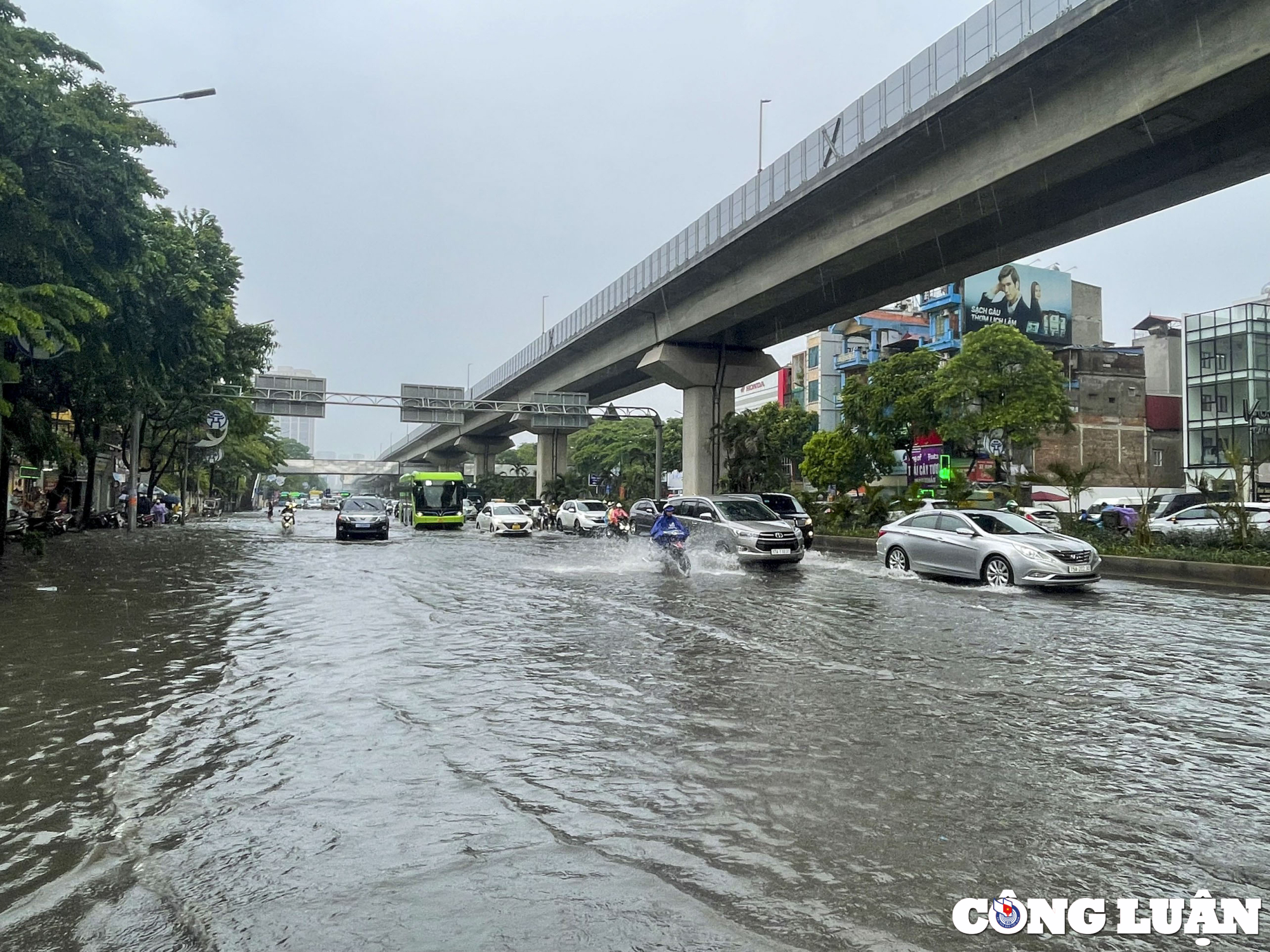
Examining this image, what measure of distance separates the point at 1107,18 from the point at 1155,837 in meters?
→ 16.0

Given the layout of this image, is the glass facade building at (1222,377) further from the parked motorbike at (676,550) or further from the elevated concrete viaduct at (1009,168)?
the parked motorbike at (676,550)

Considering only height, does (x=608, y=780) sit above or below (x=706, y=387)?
below

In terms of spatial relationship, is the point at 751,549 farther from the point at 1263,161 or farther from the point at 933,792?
the point at 933,792

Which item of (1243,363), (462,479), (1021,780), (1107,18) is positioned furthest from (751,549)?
(1243,363)

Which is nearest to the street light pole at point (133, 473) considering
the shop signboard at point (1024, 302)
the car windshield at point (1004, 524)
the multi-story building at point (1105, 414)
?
the car windshield at point (1004, 524)

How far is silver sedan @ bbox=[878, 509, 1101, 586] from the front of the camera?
52.1 ft

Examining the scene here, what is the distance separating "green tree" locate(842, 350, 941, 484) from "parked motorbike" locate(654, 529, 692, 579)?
25.3 metres

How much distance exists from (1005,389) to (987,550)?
81.3 feet

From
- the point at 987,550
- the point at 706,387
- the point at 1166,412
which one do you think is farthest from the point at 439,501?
the point at 1166,412

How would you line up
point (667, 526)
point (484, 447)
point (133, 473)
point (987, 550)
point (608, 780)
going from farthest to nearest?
point (484, 447)
point (133, 473)
point (667, 526)
point (987, 550)
point (608, 780)

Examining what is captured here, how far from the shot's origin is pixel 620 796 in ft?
16.1

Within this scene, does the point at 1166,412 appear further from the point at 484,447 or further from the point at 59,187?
the point at 59,187

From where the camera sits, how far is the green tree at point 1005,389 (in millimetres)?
38438

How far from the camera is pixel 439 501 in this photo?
45.2 metres
